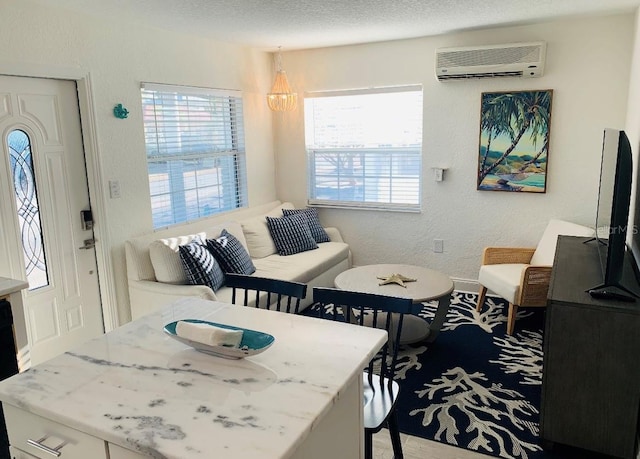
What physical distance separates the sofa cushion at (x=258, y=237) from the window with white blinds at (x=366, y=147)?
93 centimetres

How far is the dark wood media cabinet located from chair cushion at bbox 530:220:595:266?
5.08 feet

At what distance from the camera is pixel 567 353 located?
2359 mm

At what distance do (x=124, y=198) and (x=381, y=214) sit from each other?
2.57 m

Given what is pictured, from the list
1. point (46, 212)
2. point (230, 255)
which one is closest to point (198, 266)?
point (230, 255)

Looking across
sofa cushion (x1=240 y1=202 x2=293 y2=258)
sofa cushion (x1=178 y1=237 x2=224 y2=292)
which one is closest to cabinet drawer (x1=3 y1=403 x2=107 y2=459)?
sofa cushion (x1=178 y1=237 x2=224 y2=292)

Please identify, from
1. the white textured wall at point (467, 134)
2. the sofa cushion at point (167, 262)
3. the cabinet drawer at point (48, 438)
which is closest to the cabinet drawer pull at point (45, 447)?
the cabinet drawer at point (48, 438)

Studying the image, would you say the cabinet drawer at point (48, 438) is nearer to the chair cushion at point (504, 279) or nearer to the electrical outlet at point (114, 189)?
the electrical outlet at point (114, 189)

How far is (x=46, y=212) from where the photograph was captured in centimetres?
325

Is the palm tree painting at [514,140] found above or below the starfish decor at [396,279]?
above

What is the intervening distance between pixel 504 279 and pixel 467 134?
148 cm

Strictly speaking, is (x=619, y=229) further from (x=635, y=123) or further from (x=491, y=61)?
(x=491, y=61)

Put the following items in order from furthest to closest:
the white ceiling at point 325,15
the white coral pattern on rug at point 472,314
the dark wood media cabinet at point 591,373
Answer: the white coral pattern on rug at point 472,314 → the white ceiling at point 325,15 → the dark wood media cabinet at point 591,373

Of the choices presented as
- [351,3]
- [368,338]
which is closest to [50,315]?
[368,338]

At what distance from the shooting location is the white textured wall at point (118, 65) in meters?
3.03
